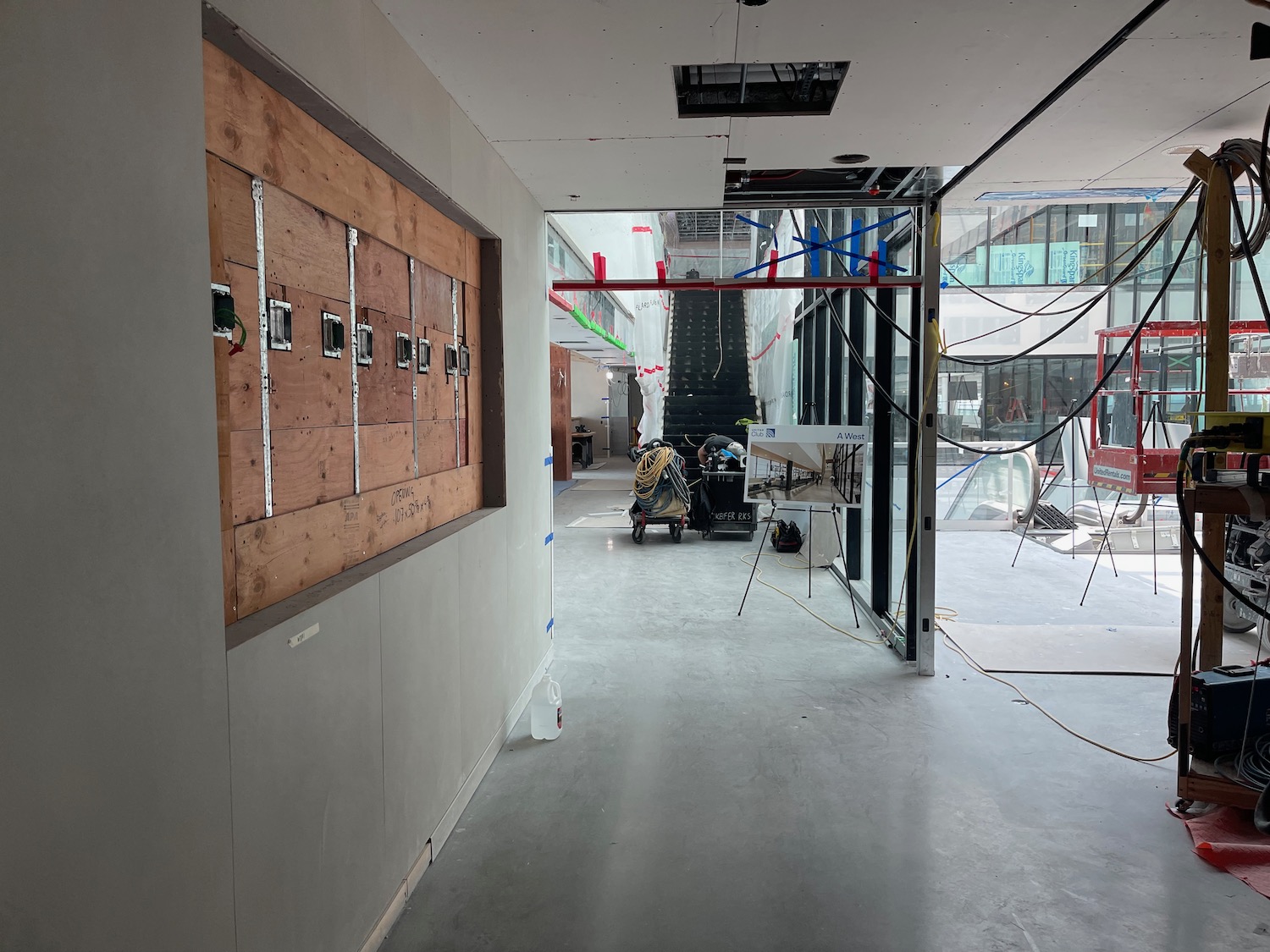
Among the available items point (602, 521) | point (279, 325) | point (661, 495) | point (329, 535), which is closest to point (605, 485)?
point (602, 521)

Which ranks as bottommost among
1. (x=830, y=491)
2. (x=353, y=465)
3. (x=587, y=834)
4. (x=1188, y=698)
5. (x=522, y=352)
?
(x=587, y=834)

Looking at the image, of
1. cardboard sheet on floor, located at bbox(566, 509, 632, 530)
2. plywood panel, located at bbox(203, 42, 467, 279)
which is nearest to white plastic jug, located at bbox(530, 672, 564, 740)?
plywood panel, located at bbox(203, 42, 467, 279)

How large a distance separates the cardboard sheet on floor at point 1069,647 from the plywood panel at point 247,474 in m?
4.00

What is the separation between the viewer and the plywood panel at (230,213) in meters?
1.50

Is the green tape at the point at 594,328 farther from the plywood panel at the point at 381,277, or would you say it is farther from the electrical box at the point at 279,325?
the electrical box at the point at 279,325

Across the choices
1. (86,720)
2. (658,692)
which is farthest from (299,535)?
(658,692)

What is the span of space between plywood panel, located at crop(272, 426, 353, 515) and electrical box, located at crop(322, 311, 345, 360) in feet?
0.65

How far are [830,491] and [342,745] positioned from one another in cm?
385

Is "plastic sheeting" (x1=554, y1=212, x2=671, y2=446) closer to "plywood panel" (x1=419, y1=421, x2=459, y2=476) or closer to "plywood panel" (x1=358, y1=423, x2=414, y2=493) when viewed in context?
"plywood panel" (x1=419, y1=421, x2=459, y2=476)

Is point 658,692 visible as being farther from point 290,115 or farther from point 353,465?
point 290,115

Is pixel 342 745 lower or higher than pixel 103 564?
lower

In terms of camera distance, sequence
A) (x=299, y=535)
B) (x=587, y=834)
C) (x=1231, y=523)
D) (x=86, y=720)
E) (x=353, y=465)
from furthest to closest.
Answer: (x=1231, y=523) < (x=587, y=834) < (x=353, y=465) < (x=299, y=535) < (x=86, y=720)

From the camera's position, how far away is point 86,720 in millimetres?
1042

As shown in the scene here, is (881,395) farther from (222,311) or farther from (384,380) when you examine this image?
(222,311)
